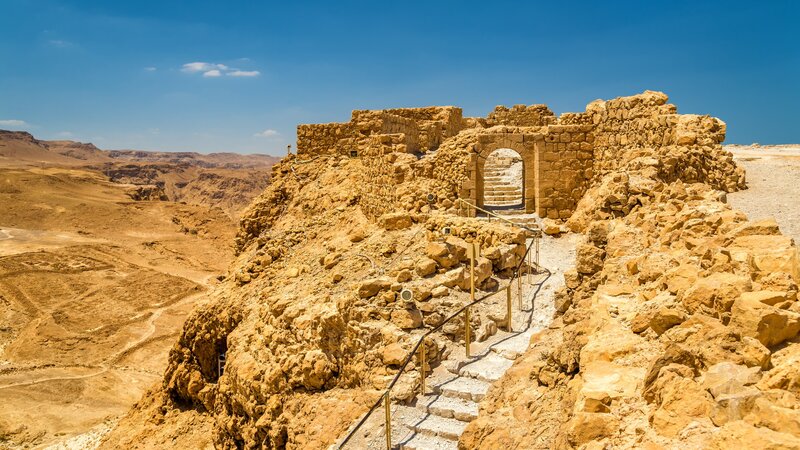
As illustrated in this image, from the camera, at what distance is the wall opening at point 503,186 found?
620 inches

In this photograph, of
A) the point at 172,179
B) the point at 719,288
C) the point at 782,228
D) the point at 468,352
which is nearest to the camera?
the point at 719,288

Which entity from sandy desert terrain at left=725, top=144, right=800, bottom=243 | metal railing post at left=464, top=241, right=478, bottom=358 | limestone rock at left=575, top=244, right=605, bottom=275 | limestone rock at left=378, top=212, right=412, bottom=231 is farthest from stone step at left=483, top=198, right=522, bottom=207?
limestone rock at left=575, top=244, right=605, bottom=275

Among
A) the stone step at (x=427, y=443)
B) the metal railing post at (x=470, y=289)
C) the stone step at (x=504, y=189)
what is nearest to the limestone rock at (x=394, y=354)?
the metal railing post at (x=470, y=289)

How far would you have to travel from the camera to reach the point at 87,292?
3062cm

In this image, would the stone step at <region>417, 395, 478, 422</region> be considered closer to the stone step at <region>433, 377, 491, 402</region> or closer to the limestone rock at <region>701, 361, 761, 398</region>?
the stone step at <region>433, 377, 491, 402</region>

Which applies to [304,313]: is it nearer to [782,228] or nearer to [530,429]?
[530,429]

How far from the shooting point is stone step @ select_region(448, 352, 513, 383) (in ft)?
24.8

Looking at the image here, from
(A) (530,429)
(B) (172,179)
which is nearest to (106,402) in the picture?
(A) (530,429)

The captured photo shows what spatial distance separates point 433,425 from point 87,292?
29.5 m

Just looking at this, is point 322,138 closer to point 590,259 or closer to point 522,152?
point 522,152

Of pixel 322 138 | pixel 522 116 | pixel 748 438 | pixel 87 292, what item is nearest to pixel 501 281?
pixel 748 438

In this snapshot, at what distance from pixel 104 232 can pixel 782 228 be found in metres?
46.1

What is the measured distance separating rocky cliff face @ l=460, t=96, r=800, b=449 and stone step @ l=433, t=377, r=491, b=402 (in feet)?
3.12

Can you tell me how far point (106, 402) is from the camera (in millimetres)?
20016
